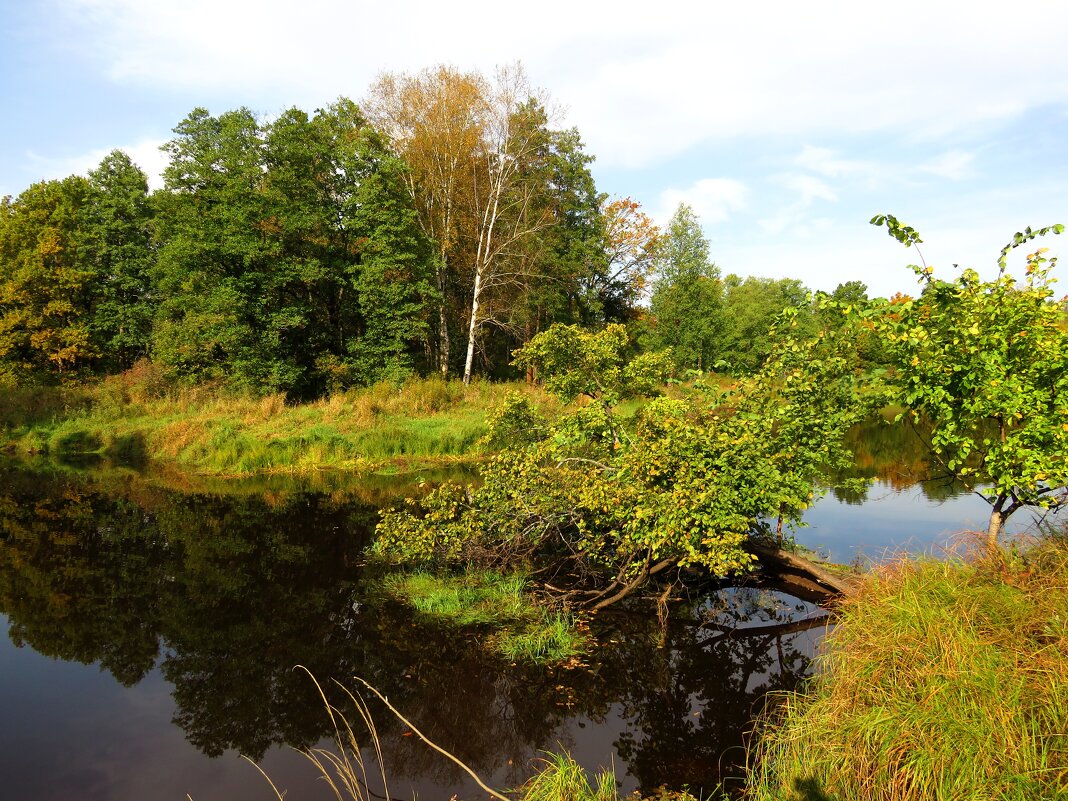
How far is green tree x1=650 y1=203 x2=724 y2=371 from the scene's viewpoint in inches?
1590

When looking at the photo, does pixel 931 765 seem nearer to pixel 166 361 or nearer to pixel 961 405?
pixel 961 405

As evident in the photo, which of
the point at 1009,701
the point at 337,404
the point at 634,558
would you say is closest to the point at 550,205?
the point at 337,404

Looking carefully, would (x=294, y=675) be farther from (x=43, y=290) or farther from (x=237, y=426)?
(x=43, y=290)

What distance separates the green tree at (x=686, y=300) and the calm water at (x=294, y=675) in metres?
27.9

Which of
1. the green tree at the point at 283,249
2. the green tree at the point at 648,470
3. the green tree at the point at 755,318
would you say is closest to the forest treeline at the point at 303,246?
the green tree at the point at 283,249

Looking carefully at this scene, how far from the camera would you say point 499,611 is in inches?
377

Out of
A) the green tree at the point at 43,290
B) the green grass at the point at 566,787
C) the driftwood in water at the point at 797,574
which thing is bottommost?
the green grass at the point at 566,787

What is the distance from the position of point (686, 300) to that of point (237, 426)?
2880 cm

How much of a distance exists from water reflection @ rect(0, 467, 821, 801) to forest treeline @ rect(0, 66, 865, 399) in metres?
16.3

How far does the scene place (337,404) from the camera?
24.6 meters

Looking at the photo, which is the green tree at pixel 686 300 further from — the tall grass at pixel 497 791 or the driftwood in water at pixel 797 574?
the tall grass at pixel 497 791

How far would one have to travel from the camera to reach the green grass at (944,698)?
429cm

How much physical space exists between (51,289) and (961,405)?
127 feet

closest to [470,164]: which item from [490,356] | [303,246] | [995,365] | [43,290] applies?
[303,246]
